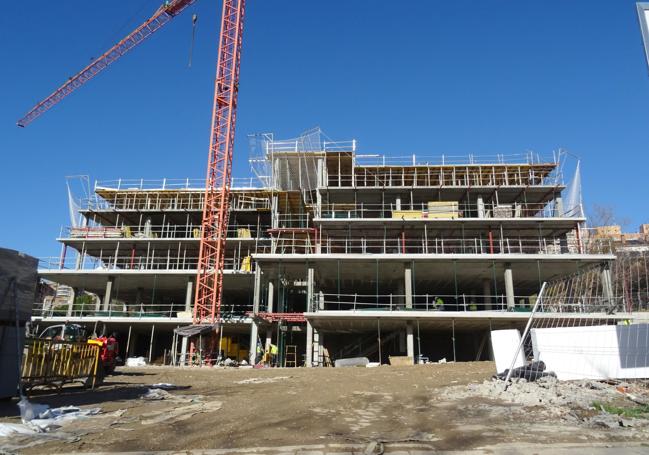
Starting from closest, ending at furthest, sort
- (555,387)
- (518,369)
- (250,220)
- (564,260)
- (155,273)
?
1. (555,387)
2. (518,369)
3. (564,260)
4. (155,273)
5. (250,220)

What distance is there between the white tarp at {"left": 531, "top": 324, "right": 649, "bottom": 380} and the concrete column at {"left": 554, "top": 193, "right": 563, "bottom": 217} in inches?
1118

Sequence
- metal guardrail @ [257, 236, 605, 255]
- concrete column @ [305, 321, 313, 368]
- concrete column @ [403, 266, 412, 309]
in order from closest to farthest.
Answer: concrete column @ [305, 321, 313, 368] < concrete column @ [403, 266, 412, 309] < metal guardrail @ [257, 236, 605, 255]

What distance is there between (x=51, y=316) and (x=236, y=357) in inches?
626

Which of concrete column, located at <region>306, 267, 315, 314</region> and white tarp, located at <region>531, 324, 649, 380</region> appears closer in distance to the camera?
white tarp, located at <region>531, 324, 649, 380</region>

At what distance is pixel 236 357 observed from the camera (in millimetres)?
38312

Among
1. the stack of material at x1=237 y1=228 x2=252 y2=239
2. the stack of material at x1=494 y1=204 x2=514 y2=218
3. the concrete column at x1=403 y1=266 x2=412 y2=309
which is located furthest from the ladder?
the stack of material at x1=494 y1=204 x2=514 y2=218

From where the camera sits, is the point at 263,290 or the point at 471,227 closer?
the point at 471,227

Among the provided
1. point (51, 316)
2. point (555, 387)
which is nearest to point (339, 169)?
point (51, 316)

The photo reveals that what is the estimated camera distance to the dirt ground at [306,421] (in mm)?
7062

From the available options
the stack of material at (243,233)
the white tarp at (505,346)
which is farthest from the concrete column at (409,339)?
the stack of material at (243,233)

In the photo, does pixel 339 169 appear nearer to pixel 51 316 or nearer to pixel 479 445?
pixel 51 316

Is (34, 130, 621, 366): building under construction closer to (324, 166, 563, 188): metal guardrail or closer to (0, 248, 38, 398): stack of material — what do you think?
(324, 166, 563, 188): metal guardrail

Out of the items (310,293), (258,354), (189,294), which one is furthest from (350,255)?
(189,294)

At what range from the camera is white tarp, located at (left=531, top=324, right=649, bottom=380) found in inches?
473
